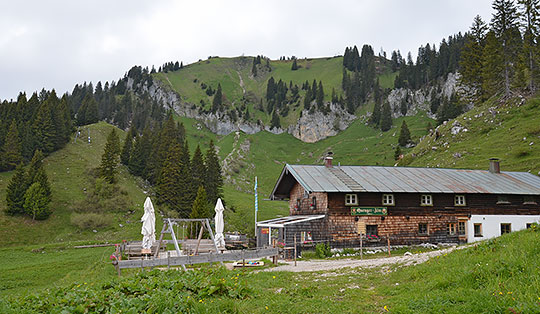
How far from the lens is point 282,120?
164625mm

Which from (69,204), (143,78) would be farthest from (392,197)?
(143,78)

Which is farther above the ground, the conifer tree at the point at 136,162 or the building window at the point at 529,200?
the conifer tree at the point at 136,162

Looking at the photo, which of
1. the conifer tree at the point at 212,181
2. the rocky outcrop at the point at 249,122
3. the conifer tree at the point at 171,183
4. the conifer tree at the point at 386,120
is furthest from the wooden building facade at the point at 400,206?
the rocky outcrop at the point at 249,122

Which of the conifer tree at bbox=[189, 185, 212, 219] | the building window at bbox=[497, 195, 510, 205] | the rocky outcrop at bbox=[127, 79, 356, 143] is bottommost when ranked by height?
the conifer tree at bbox=[189, 185, 212, 219]

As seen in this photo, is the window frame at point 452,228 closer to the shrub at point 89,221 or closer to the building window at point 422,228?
the building window at point 422,228

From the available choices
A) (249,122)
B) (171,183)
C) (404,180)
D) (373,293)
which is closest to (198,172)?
(171,183)

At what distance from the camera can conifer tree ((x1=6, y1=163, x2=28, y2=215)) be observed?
145 feet

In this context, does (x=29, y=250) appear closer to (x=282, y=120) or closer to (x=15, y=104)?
(x=15, y=104)

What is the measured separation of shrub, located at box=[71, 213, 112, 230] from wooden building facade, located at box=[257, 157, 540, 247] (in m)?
26.1

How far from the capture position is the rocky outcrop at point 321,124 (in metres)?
Answer: 146

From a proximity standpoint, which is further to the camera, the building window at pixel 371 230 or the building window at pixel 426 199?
the building window at pixel 426 199

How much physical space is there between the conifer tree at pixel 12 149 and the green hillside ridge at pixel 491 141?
60574 millimetres

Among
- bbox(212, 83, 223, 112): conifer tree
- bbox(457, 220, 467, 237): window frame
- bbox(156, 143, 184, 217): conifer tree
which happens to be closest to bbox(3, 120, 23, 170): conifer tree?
bbox(156, 143, 184, 217): conifer tree

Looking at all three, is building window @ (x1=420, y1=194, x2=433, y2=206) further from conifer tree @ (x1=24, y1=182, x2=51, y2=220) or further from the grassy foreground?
conifer tree @ (x1=24, y1=182, x2=51, y2=220)
